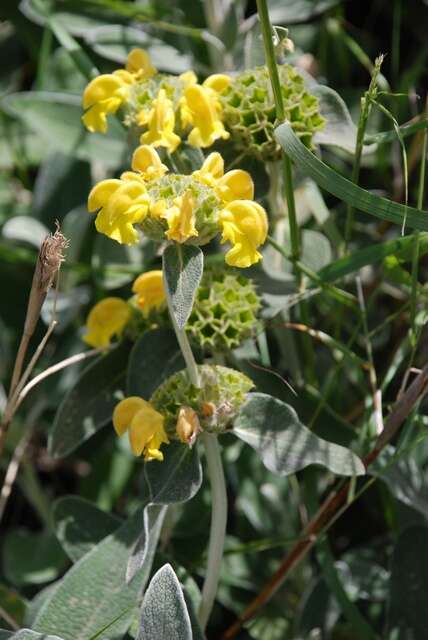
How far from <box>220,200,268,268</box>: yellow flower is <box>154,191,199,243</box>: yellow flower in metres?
0.04

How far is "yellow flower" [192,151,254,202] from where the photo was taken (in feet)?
3.06

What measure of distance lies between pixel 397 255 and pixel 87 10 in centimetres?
82

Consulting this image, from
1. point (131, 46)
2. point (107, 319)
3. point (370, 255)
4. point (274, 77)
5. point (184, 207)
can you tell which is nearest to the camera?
point (184, 207)

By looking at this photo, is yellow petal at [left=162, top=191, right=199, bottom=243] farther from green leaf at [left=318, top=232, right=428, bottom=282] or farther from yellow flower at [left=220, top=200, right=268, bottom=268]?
green leaf at [left=318, top=232, right=428, bottom=282]

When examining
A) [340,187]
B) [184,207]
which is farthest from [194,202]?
[340,187]

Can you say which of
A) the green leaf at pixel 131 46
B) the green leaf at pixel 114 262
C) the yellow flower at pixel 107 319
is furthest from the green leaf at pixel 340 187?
the green leaf at pixel 131 46

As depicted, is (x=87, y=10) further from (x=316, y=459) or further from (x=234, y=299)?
(x=316, y=459)

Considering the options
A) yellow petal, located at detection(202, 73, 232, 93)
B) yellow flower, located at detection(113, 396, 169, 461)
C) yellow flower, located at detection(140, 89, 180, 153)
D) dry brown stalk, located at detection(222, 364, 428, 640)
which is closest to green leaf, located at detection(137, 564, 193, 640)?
yellow flower, located at detection(113, 396, 169, 461)

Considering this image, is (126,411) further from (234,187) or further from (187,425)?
(234,187)

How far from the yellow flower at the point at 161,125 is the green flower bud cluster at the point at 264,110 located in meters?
0.09

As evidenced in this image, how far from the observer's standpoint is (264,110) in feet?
3.49

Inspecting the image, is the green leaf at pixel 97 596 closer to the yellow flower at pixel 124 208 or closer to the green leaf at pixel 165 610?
the green leaf at pixel 165 610

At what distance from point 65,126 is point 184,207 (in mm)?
683

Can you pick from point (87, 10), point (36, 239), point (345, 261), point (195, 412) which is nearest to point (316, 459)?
point (195, 412)
